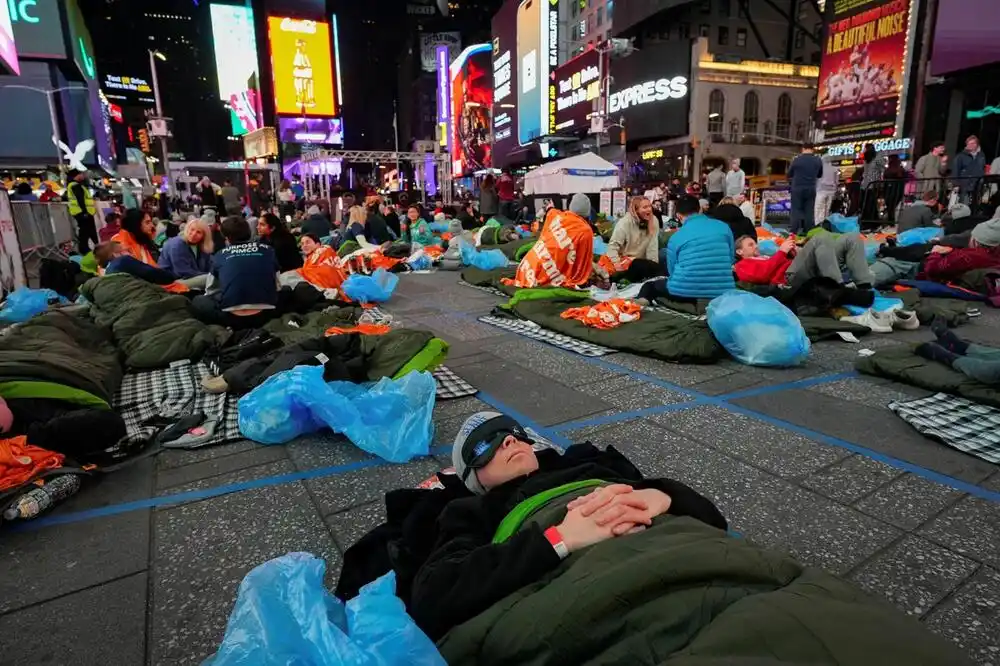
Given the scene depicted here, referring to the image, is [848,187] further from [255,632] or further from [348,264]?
[255,632]

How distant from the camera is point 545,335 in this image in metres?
5.48

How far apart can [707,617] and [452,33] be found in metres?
66.1

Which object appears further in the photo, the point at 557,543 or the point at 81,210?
the point at 81,210

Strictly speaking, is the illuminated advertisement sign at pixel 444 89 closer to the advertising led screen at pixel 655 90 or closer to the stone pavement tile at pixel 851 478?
the advertising led screen at pixel 655 90

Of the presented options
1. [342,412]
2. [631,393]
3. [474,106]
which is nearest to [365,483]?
[342,412]

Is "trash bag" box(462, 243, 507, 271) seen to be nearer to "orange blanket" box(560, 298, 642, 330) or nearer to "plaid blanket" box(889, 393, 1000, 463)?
"orange blanket" box(560, 298, 642, 330)

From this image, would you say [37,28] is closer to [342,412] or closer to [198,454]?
[198,454]

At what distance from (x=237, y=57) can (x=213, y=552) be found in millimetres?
45873

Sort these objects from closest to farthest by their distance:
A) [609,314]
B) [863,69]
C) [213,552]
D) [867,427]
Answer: [213,552]
[867,427]
[609,314]
[863,69]

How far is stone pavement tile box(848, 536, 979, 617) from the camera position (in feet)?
6.01

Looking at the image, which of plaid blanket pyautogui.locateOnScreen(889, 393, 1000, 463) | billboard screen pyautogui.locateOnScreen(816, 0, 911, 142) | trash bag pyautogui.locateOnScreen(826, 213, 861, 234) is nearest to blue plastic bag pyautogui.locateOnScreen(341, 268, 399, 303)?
plaid blanket pyautogui.locateOnScreen(889, 393, 1000, 463)

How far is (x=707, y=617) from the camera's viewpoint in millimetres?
1178

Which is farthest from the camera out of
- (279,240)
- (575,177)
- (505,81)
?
(505,81)

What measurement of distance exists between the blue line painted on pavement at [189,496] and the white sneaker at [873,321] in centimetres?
443
